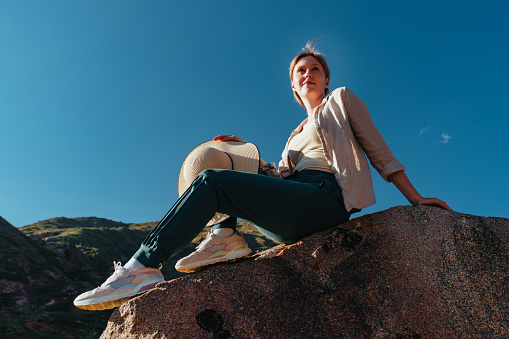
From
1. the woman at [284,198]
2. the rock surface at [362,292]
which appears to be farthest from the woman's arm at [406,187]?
the rock surface at [362,292]

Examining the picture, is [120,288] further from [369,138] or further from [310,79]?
[310,79]

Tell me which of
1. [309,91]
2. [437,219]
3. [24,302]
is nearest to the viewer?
[437,219]

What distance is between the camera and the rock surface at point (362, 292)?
2537 mm

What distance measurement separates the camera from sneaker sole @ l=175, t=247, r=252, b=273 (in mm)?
3092

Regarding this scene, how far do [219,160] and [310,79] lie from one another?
1.68 meters

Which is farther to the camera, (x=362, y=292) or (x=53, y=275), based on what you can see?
(x=53, y=275)

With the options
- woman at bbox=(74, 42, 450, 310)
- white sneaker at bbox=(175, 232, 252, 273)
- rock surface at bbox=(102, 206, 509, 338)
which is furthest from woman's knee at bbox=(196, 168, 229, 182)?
rock surface at bbox=(102, 206, 509, 338)

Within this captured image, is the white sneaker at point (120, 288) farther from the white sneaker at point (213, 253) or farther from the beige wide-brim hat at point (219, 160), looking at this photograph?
the beige wide-brim hat at point (219, 160)

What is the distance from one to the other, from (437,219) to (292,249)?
1.32m

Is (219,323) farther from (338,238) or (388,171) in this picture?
(388,171)

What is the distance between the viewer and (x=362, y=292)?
2771mm

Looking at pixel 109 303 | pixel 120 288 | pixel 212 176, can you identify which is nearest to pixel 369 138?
pixel 212 176

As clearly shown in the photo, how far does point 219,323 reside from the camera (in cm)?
256

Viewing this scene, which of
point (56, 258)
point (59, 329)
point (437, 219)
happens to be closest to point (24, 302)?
point (59, 329)
